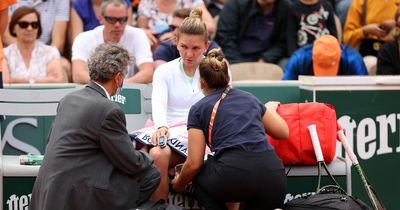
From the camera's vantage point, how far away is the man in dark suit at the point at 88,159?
6.03 meters

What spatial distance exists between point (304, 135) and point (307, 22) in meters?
3.96

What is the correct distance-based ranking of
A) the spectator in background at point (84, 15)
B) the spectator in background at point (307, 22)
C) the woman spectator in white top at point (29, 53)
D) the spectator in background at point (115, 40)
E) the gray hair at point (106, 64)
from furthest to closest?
the spectator in background at point (307, 22) < the spectator in background at point (84, 15) < the woman spectator in white top at point (29, 53) < the spectator in background at point (115, 40) < the gray hair at point (106, 64)

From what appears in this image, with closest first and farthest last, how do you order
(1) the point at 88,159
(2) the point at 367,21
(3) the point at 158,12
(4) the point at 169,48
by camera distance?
(1) the point at 88,159 → (4) the point at 169,48 → (3) the point at 158,12 → (2) the point at 367,21

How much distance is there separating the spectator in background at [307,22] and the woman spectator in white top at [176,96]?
342 centimetres

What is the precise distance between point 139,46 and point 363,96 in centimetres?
228

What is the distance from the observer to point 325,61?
9250mm

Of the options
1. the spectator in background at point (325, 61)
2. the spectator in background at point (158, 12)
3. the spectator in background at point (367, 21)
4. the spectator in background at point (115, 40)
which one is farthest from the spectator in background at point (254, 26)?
the spectator in background at point (115, 40)

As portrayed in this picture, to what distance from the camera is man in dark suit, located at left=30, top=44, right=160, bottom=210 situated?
237 inches

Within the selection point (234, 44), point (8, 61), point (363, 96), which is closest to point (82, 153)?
point (363, 96)

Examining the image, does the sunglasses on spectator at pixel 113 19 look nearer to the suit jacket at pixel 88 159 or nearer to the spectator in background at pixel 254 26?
the spectator in background at pixel 254 26

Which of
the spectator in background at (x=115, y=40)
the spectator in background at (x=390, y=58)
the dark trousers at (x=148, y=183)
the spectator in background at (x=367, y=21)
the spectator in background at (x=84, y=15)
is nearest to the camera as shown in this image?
the dark trousers at (x=148, y=183)

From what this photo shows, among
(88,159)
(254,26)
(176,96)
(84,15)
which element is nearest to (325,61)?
(254,26)

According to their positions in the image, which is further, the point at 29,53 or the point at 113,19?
the point at 29,53

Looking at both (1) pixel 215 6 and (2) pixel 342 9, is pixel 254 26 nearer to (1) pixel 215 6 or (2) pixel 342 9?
(1) pixel 215 6
